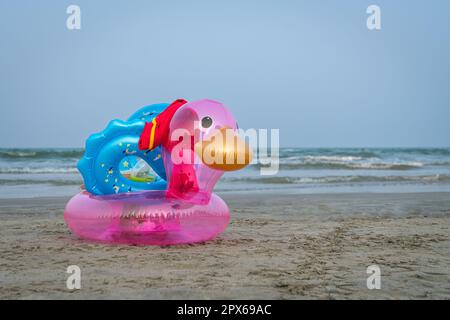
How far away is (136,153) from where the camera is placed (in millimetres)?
4777

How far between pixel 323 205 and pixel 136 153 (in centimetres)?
423

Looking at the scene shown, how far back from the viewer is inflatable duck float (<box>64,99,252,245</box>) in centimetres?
443

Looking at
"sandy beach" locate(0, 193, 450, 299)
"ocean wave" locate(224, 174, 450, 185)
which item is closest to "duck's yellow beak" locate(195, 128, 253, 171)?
"sandy beach" locate(0, 193, 450, 299)

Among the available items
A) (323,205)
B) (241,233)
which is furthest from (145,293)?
(323,205)

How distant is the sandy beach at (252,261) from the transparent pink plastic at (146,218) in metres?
0.17

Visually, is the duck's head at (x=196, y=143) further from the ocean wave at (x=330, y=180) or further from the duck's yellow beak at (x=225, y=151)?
the ocean wave at (x=330, y=180)

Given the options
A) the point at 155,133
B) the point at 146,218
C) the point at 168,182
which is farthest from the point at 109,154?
the point at 146,218

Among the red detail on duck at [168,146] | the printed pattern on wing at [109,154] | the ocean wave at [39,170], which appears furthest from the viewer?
the ocean wave at [39,170]

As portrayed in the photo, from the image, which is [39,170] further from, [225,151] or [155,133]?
[225,151]

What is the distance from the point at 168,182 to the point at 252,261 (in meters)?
1.17

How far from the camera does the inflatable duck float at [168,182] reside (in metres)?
4.43

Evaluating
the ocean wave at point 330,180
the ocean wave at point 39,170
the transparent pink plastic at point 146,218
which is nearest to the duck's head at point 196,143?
the transparent pink plastic at point 146,218

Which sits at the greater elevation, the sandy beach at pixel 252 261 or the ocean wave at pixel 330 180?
the sandy beach at pixel 252 261
